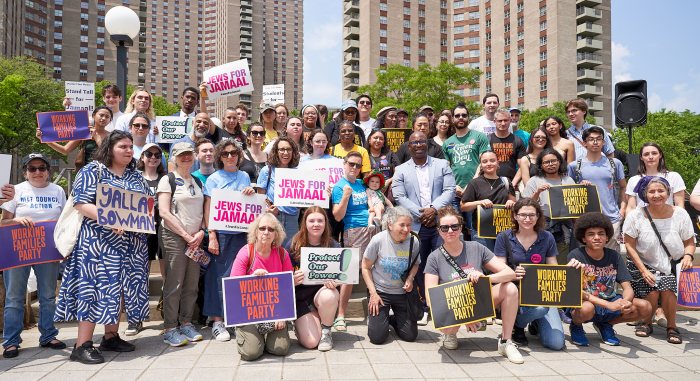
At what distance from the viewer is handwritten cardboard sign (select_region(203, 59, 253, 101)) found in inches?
408

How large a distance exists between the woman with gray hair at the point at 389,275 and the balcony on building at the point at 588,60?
74919 mm

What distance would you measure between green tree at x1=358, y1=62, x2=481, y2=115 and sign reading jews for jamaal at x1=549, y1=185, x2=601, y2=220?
1577 inches

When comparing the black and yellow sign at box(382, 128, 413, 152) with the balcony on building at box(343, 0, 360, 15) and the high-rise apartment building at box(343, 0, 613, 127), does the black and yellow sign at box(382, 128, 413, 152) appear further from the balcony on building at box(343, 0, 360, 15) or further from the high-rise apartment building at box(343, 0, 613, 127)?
the balcony on building at box(343, 0, 360, 15)

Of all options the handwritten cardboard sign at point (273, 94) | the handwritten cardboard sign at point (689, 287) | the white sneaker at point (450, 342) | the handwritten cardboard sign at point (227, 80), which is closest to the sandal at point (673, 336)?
the handwritten cardboard sign at point (689, 287)

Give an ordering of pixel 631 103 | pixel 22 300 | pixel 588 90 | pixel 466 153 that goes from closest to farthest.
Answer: pixel 22 300 → pixel 466 153 → pixel 631 103 → pixel 588 90

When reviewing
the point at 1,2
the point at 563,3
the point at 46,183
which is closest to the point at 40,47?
the point at 1,2

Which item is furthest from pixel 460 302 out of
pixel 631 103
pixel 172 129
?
pixel 631 103

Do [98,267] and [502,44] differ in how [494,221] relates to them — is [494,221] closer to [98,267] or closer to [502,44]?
[98,267]

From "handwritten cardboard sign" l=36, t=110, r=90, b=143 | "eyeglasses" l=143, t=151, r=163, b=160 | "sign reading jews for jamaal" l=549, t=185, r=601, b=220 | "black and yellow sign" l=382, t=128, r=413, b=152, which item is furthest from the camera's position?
"black and yellow sign" l=382, t=128, r=413, b=152

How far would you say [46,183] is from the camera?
6.03m

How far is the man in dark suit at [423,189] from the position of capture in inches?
277

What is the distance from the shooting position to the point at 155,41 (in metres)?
184

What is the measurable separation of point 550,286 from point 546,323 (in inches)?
23.8

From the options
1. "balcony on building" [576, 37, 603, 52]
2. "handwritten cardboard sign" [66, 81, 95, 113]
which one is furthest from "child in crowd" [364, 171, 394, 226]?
"balcony on building" [576, 37, 603, 52]
